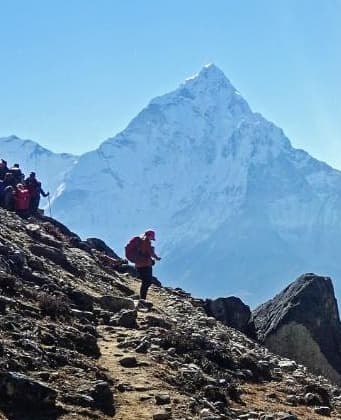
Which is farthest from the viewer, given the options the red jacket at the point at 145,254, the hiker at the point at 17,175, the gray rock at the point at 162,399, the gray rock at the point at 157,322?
the hiker at the point at 17,175

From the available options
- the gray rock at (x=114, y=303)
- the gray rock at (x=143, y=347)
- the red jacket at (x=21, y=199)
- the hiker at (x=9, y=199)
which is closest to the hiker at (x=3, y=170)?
the hiker at (x=9, y=199)

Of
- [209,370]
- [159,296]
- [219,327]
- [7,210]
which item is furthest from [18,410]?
[7,210]

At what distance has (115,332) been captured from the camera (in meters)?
16.5

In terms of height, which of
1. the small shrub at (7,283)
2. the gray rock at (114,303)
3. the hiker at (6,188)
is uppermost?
the hiker at (6,188)

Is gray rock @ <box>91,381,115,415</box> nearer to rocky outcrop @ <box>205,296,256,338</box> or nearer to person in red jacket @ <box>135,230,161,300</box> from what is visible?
person in red jacket @ <box>135,230,161,300</box>

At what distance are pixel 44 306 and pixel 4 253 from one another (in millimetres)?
4329

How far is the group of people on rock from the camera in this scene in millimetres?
32906

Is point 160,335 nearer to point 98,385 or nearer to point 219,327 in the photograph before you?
point 98,385

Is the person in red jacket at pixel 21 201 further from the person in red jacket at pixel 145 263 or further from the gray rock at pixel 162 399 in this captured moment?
the gray rock at pixel 162 399

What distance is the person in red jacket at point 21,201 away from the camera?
3284 cm

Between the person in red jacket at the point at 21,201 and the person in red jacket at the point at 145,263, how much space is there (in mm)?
8645

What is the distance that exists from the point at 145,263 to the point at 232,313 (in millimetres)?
4214

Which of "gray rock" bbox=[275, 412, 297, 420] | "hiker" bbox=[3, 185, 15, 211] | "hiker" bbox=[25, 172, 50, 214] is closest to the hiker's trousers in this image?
"hiker" bbox=[3, 185, 15, 211]

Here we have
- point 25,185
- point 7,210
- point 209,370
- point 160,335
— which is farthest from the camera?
point 25,185
